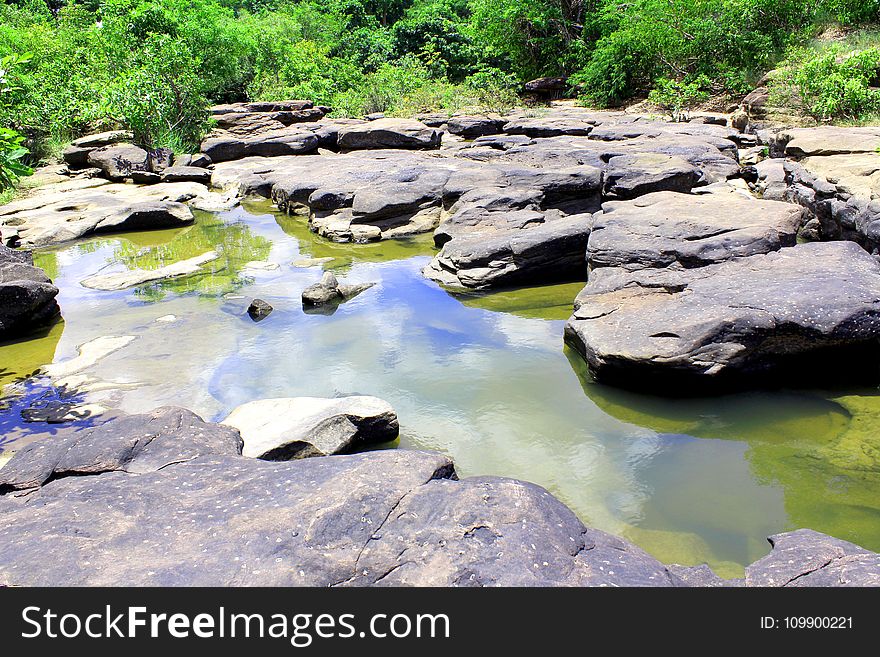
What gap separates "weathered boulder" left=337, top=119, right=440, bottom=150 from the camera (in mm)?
15258

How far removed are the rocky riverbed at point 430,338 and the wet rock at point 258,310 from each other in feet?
0.50

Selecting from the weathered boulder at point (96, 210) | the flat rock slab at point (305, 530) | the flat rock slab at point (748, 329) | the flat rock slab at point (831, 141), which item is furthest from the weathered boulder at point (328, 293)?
the flat rock slab at point (831, 141)

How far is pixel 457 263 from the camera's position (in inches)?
295

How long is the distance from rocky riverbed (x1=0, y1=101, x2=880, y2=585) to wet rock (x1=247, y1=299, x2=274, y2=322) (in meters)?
0.15

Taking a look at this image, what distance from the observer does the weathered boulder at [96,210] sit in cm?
1009

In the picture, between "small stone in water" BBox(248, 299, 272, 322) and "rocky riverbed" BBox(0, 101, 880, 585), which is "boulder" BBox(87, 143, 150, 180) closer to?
"rocky riverbed" BBox(0, 101, 880, 585)

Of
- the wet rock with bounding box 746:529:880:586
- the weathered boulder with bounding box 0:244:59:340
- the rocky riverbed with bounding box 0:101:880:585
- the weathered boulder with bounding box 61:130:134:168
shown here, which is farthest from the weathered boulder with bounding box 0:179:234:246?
the wet rock with bounding box 746:529:880:586

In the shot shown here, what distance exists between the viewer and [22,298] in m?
6.28

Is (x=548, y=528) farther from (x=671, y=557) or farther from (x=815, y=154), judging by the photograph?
(x=815, y=154)

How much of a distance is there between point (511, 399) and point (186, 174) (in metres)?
10.9

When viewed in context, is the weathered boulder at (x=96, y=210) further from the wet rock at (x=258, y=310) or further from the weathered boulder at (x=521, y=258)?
the weathered boulder at (x=521, y=258)

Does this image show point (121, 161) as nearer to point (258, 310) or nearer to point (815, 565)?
point (258, 310)

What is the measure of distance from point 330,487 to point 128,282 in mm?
5902

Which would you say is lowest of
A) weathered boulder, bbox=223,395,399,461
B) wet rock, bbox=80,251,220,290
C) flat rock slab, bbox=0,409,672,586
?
wet rock, bbox=80,251,220,290
